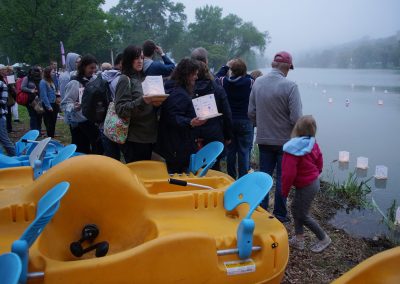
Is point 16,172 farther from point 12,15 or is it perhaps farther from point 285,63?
point 12,15

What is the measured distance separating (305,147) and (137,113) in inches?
59.6

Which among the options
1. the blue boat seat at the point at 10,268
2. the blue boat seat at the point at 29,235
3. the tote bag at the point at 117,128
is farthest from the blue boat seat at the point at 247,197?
the tote bag at the point at 117,128

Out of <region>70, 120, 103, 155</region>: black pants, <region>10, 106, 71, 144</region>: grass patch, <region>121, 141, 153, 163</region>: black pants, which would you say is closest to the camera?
<region>121, 141, 153, 163</region>: black pants

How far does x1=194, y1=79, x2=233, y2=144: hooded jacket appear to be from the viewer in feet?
12.3

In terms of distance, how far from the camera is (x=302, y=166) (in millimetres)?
3105

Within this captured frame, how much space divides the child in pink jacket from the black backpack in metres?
2.00

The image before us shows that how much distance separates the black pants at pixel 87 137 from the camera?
15.2ft

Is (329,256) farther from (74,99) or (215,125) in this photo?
(74,99)

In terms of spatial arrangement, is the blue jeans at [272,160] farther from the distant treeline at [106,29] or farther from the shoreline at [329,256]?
the distant treeline at [106,29]

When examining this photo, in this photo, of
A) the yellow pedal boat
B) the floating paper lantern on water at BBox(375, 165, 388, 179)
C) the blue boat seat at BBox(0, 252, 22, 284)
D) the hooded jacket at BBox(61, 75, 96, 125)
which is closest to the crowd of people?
the hooded jacket at BBox(61, 75, 96, 125)

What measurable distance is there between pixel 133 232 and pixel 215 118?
169 cm

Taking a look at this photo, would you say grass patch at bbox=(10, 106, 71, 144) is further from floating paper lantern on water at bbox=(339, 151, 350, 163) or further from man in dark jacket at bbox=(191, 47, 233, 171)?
floating paper lantern on water at bbox=(339, 151, 350, 163)

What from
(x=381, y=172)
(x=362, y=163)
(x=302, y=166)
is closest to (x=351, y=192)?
(x=381, y=172)

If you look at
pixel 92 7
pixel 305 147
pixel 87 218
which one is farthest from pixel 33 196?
pixel 92 7
